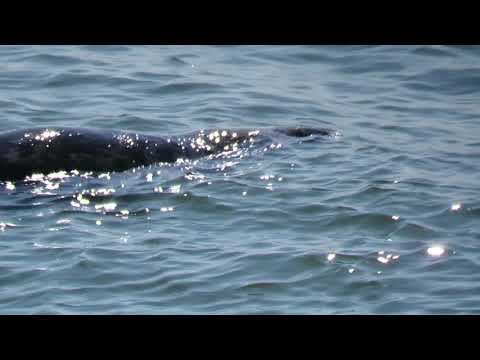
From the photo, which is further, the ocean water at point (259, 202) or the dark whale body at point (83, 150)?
the dark whale body at point (83, 150)

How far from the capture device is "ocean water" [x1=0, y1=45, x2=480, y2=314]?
4906 mm

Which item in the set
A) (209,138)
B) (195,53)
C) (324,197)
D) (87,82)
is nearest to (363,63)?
(195,53)

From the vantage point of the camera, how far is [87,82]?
1075 centimetres

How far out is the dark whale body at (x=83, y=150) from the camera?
23.0 ft

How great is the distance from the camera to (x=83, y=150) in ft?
23.6

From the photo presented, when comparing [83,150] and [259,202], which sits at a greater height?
[83,150]

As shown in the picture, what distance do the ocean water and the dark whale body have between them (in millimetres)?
171

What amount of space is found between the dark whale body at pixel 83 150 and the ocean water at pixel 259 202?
171mm

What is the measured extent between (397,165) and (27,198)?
2.79m

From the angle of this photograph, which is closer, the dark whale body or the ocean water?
the ocean water

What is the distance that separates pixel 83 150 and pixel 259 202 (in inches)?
57.4

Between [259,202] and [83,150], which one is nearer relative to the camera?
[259,202]

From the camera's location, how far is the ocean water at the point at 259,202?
4.91 m
